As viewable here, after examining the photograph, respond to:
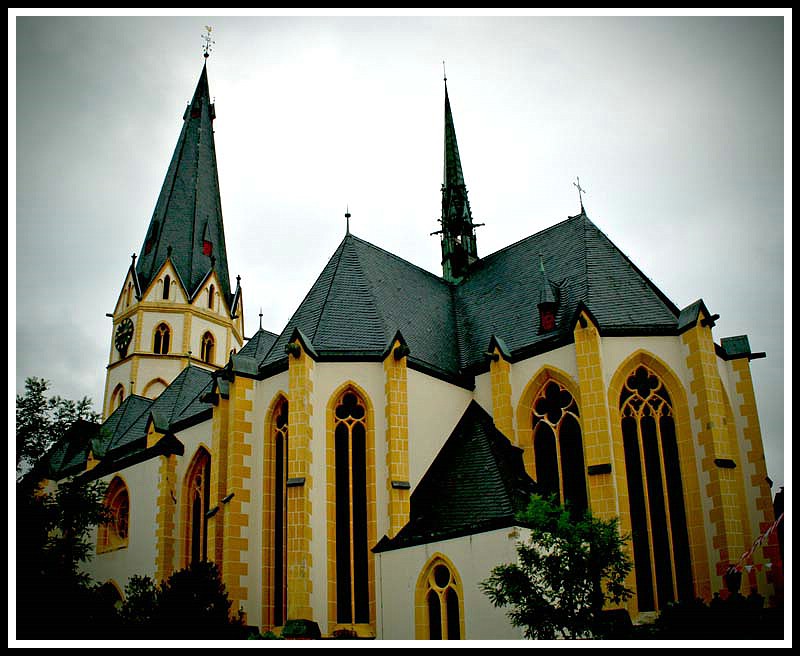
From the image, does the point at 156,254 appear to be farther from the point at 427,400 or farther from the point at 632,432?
the point at 632,432

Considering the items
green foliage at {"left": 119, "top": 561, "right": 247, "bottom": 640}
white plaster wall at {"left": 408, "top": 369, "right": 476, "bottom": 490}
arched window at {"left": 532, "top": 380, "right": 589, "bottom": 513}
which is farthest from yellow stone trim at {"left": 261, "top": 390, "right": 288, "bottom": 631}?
arched window at {"left": 532, "top": 380, "right": 589, "bottom": 513}

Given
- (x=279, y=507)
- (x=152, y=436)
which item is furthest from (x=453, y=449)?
(x=152, y=436)

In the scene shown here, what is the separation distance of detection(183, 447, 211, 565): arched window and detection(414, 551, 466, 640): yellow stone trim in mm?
8742

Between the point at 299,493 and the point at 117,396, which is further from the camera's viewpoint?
the point at 117,396

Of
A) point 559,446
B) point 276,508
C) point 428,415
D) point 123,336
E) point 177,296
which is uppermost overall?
point 177,296

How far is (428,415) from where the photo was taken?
69.9 feet

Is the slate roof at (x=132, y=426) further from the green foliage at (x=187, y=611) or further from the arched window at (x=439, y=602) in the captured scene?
the arched window at (x=439, y=602)

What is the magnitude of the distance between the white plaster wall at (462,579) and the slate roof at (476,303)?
5142mm

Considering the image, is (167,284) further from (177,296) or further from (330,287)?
(330,287)

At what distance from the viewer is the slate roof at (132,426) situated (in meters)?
27.2

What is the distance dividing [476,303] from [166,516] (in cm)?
1121

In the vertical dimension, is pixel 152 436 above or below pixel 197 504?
above

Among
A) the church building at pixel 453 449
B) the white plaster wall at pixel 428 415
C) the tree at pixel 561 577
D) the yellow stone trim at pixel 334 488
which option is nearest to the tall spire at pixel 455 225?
the church building at pixel 453 449

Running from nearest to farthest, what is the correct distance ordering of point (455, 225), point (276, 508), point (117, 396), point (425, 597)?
point (425, 597), point (276, 508), point (455, 225), point (117, 396)
